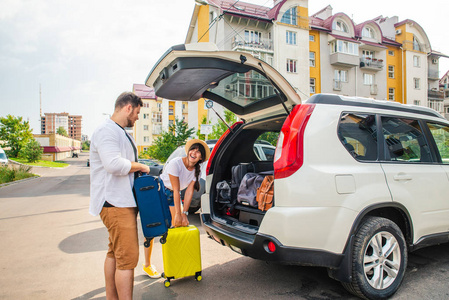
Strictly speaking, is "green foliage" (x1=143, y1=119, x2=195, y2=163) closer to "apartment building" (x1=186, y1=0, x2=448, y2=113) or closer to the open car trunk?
"apartment building" (x1=186, y1=0, x2=448, y2=113)

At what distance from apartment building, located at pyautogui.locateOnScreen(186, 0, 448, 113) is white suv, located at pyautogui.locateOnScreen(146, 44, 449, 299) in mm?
25165

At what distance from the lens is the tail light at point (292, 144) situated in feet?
9.23

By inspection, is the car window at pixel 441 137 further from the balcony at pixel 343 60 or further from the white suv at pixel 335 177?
the balcony at pixel 343 60

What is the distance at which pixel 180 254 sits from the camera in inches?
141

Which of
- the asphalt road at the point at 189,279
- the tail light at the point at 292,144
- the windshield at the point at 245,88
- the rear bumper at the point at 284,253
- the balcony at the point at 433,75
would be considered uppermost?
Result: the balcony at the point at 433,75

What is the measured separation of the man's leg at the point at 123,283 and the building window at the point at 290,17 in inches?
1296

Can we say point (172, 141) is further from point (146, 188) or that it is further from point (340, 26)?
point (340, 26)

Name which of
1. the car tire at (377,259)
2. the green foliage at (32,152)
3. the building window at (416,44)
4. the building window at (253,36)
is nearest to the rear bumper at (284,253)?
the car tire at (377,259)

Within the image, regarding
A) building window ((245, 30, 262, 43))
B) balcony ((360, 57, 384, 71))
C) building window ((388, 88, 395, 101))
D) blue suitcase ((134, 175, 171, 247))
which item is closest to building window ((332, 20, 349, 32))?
balcony ((360, 57, 384, 71))

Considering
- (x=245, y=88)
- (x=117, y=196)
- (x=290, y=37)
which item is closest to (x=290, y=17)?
(x=290, y=37)

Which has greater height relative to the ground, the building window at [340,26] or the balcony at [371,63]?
the building window at [340,26]

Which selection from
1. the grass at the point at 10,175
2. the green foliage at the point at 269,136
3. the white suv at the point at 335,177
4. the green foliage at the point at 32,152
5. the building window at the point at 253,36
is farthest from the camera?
the green foliage at the point at 32,152

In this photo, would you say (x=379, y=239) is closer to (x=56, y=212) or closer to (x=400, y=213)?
(x=400, y=213)

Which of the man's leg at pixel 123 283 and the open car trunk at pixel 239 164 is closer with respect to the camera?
the man's leg at pixel 123 283
